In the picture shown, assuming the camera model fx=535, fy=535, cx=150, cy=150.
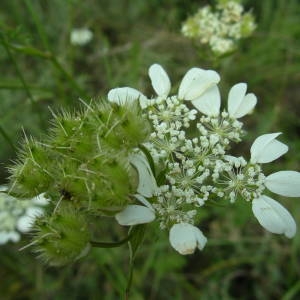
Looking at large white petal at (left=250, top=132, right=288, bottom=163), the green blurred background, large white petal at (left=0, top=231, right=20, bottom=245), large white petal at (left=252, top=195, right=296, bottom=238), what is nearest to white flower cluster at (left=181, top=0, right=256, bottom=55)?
the green blurred background

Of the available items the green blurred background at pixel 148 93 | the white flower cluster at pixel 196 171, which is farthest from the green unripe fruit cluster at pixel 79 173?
the green blurred background at pixel 148 93

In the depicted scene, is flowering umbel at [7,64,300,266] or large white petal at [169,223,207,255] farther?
large white petal at [169,223,207,255]

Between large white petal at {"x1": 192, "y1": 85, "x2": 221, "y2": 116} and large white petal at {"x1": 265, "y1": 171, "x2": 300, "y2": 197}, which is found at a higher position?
large white petal at {"x1": 192, "y1": 85, "x2": 221, "y2": 116}

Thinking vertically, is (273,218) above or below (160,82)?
below

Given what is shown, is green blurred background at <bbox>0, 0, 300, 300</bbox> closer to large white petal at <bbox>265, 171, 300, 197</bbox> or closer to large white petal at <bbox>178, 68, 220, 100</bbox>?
large white petal at <bbox>178, 68, 220, 100</bbox>

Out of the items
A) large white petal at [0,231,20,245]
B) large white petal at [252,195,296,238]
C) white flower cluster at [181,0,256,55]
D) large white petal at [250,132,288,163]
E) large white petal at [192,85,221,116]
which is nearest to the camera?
large white petal at [252,195,296,238]

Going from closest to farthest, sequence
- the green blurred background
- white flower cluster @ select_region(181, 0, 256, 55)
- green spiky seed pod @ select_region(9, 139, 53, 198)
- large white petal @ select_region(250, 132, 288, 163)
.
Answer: green spiky seed pod @ select_region(9, 139, 53, 198) → large white petal @ select_region(250, 132, 288, 163) → white flower cluster @ select_region(181, 0, 256, 55) → the green blurred background

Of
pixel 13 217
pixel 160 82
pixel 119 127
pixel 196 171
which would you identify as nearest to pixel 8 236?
pixel 13 217

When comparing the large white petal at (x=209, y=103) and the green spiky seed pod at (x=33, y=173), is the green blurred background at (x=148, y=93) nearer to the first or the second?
the large white petal at (x=209, y=103)

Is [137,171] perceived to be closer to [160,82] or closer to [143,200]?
[143,200]
